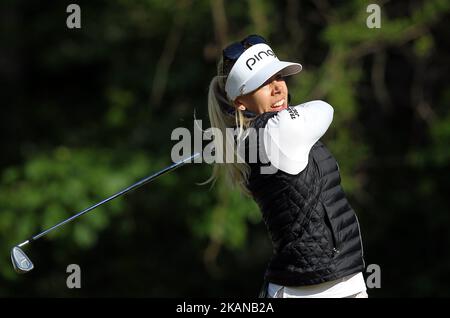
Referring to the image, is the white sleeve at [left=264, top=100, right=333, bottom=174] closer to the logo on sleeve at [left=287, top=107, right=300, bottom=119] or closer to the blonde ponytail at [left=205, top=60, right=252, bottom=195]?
the logo on sleeve at [left=287, top=107, right=300, bottom=119]

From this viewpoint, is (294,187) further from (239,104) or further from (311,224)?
(239,104)

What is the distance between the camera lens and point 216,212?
5.93 m

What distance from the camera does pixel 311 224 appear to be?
9.03 ft

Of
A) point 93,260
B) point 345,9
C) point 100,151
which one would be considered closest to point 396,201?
point 345,9

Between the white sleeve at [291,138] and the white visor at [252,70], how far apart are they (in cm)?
14

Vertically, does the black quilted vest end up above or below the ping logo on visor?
below

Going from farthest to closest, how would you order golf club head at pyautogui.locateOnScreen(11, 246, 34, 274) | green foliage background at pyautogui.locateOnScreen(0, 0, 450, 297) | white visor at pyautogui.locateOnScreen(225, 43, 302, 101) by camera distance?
green foliage background at pyautogui.locateOnScreen(0, 0, 450, 297), golf club head at pyautogui.locateOnScreen(11, 246, 34, 274), white visor at pyautogui.locateOnScreen(225, 43, 302, 101)

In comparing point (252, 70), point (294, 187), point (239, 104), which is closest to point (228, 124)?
point (239, 104)

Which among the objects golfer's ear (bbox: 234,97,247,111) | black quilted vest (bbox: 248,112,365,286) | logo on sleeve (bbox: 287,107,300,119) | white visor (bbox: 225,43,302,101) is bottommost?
black quilted vest (bbox: 248,112,365,286)

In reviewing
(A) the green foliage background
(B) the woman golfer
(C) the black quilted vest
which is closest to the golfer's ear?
(B) the woman golfer

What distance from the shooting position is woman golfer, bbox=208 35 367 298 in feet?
9.00

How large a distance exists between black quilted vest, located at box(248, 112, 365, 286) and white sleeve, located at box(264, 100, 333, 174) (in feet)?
0.10

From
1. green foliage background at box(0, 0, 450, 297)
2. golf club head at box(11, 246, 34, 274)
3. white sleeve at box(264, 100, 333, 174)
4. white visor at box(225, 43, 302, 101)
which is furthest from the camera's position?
green foliage background at box(0, 0, 450, 297)

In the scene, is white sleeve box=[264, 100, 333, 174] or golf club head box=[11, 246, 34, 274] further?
golf club head box=[11, 246, 34, 274]
